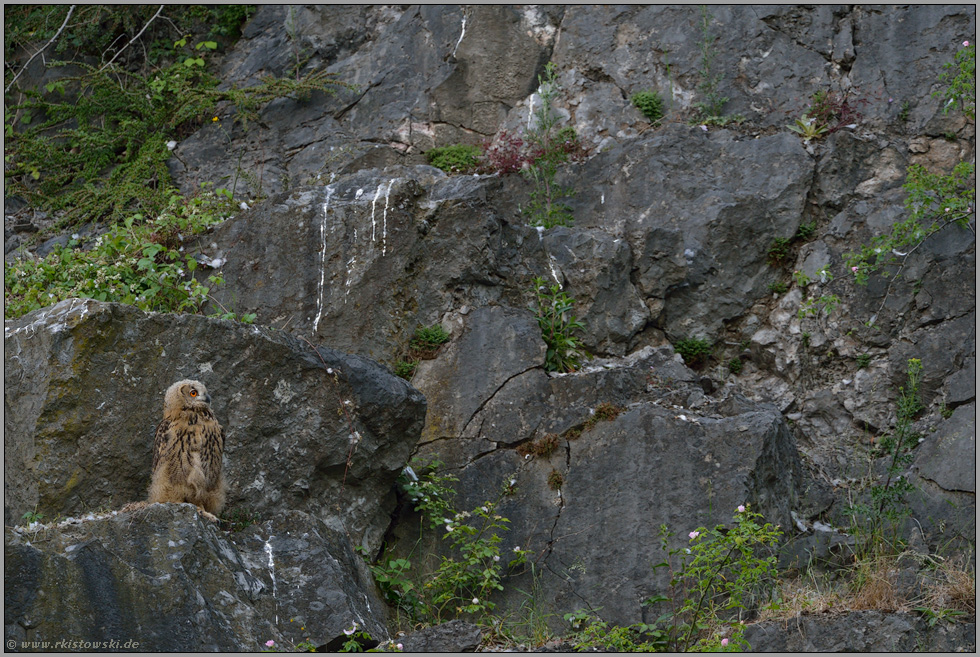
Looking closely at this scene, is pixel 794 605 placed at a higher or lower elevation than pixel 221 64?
lower

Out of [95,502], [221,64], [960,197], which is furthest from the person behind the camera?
[221,64]

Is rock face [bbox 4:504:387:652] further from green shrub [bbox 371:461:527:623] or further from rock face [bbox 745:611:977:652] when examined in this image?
rock face [bbox 745:611:977:652]

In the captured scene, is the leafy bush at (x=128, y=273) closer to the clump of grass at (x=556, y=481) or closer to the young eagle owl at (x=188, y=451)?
the young eagle owl at (x=188, y=451)

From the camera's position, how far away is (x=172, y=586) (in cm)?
531

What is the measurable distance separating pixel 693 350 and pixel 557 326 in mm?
→ 1526

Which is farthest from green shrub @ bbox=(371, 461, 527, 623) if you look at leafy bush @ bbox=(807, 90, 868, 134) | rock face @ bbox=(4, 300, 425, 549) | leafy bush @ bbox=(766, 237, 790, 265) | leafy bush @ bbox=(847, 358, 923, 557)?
leafy bush @ bbox=(807, 90, 868, 134)

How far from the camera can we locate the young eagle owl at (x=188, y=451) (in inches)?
235

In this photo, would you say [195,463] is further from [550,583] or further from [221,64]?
[221,64]

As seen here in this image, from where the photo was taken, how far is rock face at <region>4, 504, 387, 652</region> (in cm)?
507

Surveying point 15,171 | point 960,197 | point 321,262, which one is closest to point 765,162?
point 960,197

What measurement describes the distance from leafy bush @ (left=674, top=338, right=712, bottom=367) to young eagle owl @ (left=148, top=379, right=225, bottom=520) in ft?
16.2

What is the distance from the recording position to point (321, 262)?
29.1ft

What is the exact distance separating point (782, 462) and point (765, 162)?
3657mm

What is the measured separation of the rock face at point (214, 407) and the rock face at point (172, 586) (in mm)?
612
